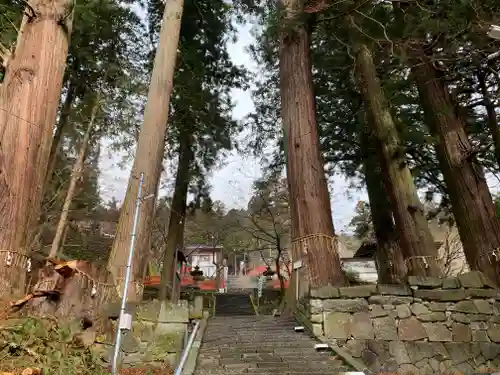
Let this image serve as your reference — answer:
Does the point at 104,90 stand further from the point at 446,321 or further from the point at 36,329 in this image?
the point at 446,321

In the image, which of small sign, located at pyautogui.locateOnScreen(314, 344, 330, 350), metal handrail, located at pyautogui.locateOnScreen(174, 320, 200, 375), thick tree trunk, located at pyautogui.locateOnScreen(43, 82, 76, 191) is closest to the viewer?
metal handrail, located at pyautogui.locateOnScreen(174, 320, 200, 375)

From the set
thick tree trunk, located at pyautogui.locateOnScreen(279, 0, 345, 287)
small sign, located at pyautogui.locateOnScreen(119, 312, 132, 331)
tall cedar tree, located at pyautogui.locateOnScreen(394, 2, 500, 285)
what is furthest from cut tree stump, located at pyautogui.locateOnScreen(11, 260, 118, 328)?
tall cedar tree, located at pyautogui.locateOnScreen(394, 2, 500, 285)

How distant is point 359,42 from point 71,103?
8360mm

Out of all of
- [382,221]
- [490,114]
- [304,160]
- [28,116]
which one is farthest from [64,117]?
[490,114]

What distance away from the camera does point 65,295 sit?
4520mm

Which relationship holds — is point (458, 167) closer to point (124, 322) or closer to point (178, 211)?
point (124, 322)

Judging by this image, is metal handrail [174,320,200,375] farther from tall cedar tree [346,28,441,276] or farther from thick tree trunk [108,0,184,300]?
tall cedar tree [346,28,441,276]

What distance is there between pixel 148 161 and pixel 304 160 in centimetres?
282

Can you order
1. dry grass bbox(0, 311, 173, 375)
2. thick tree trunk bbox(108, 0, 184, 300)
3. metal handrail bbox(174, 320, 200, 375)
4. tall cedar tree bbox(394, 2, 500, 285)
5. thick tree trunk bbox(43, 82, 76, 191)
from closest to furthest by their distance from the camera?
dry grass bbox(0, 311, 173, 375)
metal handrail bbox(174, 320, 200, 375)
thick tree trunk bbox(108, 0, 184, 300)
tall cedar tree bbox(394, 2, 500, 285)
thick tree trunk bbox(43, 82, 76, 191)

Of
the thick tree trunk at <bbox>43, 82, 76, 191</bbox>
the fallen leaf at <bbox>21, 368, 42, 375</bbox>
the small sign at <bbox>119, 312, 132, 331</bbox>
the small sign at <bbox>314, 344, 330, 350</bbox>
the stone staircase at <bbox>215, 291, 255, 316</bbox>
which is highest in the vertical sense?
the thick tree trunk at <bbox>43, 82, 76, 191</bbox>

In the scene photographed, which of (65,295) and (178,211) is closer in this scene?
(65,295)

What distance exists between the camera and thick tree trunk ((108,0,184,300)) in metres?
5.97

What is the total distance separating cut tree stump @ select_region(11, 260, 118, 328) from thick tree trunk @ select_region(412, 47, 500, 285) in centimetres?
593

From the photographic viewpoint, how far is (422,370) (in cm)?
544
